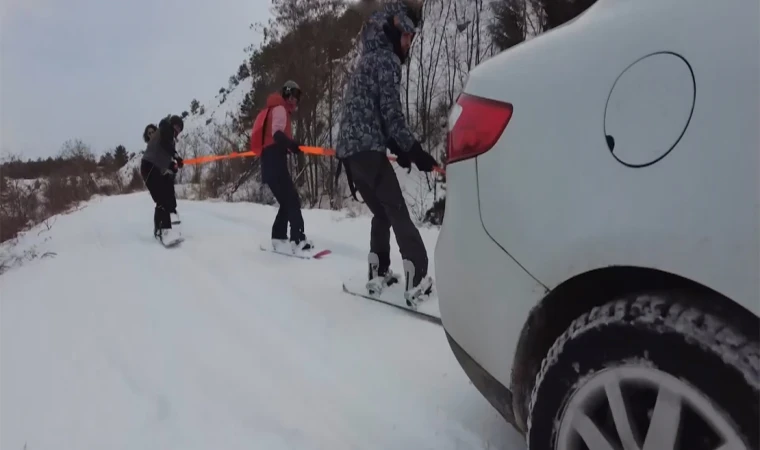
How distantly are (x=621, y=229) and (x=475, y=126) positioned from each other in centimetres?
61

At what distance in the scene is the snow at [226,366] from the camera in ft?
7.18

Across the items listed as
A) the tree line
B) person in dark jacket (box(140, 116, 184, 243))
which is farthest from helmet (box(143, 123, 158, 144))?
the tree line

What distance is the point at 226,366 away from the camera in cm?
280

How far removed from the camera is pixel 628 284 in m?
1.30

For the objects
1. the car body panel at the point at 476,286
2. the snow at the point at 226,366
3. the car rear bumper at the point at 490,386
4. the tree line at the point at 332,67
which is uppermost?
the tree line at the point at 332,67

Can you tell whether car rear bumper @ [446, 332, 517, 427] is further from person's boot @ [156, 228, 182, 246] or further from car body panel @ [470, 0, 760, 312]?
person's boot @ [156, 228, 182, 246]

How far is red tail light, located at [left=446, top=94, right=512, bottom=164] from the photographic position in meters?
1.55

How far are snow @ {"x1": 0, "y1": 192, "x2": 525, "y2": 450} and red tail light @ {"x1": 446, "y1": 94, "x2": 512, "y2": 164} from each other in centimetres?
115

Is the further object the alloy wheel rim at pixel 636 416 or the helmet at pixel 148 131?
the helmet at pixel 148 131

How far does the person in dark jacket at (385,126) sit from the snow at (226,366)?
0.49 meters

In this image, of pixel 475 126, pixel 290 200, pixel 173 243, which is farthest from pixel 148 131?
pixel 475 126

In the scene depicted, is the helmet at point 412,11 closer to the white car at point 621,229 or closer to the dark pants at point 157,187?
the white car at point 621,229

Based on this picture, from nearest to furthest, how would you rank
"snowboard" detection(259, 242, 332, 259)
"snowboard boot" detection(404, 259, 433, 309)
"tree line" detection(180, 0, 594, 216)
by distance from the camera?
"snowboard boot" detection(404, 259, 433, 309), "snowboard" detection(259, 242, 332, 259), "tree line" detection(180, 0, 594, 216)

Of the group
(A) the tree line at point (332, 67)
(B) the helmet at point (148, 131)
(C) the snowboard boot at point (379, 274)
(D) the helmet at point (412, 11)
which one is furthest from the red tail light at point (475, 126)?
(A) the tree line at point (332, 67)
